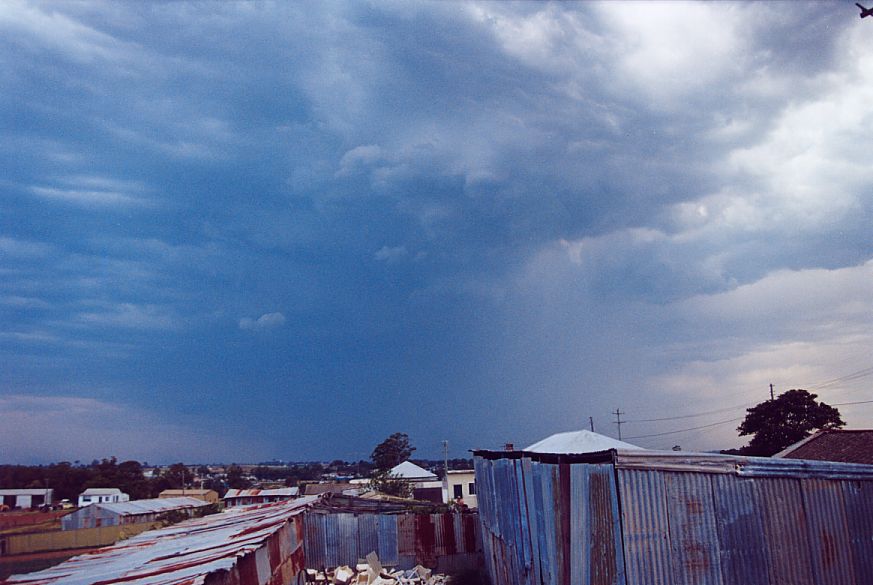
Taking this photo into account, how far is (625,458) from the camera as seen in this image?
9.25 m

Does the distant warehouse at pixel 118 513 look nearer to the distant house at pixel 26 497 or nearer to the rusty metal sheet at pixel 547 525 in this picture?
the distant house at pixel 26 497

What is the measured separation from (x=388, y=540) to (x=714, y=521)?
59.5 ft

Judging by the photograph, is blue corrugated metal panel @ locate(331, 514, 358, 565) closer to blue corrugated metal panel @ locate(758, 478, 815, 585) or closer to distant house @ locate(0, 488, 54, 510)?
blue corrugated metal panel @ locate(758, 478, 815, 585)

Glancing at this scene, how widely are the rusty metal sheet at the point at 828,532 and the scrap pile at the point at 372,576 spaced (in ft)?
47.9

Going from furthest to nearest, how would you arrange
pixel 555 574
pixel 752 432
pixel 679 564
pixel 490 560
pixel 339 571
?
pixel 752 432 → pixel 339 571 → pixel 490 560 → pixel 555 574 → pixel 679 564

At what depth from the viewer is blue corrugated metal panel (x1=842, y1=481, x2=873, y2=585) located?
959 centimetres

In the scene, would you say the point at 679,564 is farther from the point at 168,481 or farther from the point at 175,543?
the point at 168,481

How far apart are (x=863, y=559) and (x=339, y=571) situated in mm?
16842

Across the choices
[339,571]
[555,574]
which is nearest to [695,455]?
[555,574]

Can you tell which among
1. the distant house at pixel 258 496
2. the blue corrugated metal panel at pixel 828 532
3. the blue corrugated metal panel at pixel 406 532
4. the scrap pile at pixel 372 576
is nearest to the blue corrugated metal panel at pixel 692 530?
the blue corrugated metal panel at pixel 828 532

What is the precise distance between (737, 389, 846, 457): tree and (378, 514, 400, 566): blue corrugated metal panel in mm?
24755

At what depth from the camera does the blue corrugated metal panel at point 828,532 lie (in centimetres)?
948

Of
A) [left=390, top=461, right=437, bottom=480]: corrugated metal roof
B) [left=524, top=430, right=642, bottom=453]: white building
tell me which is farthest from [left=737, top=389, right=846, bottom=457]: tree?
[left=390, top=461, right=437, bottom=480]: corrugated metal roof

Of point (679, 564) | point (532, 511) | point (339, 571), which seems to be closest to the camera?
point (679, 564)
